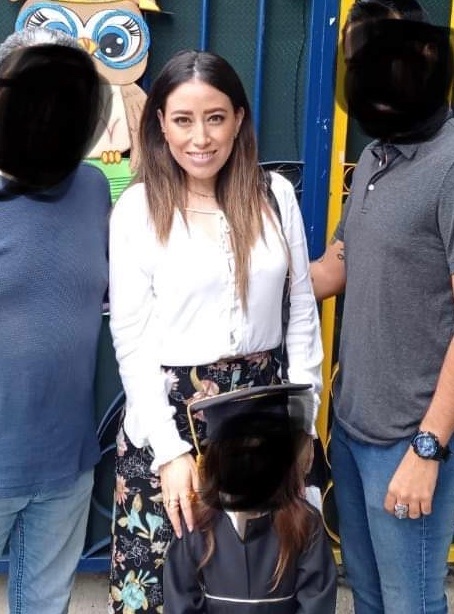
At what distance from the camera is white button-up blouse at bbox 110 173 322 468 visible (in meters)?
1.75

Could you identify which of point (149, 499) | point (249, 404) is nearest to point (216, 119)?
point (249, 404)

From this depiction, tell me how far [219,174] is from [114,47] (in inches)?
28.8

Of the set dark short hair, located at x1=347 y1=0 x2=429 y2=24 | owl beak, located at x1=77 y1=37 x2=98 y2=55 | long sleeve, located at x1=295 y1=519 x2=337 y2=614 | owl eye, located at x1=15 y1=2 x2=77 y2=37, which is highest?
dark short hair, located at x1=347 y1=0 x2=429 y2=24

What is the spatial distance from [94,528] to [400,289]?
58.7 inches

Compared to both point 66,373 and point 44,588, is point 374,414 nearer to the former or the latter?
point 66,373

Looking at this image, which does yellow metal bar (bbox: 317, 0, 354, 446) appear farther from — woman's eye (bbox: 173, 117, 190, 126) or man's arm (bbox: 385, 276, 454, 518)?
man's arm (bbox: 385, 276, 454, 518)

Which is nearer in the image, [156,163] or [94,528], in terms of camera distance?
[156,163]

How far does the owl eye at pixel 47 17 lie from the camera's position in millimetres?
2299

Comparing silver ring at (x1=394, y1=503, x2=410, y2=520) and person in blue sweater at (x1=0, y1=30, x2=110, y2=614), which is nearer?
person in blue sweater at (x1=0, y1=30, x2=110, y2=614)

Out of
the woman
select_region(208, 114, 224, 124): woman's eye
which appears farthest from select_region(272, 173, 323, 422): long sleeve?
select_region(208, 114, 224, 124): woman's eye

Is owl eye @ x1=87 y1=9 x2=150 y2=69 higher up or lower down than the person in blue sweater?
higher up

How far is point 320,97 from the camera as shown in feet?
7.91

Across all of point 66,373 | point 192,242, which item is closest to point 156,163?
point 192,242

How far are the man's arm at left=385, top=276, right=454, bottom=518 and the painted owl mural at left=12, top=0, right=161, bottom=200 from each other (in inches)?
45.3
